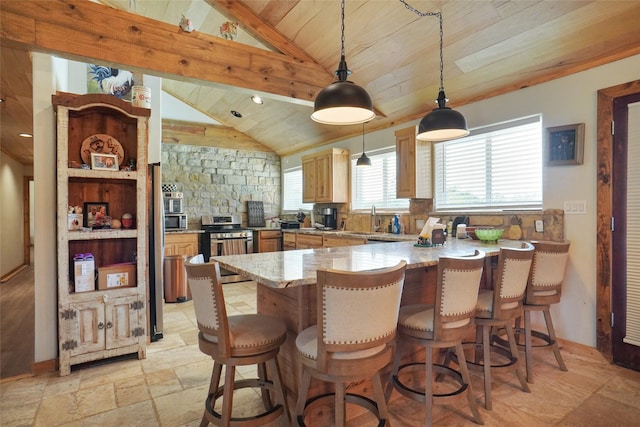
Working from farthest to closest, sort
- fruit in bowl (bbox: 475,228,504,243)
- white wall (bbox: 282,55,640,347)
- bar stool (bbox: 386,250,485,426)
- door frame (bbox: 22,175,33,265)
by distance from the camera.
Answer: door frame (bbox: 22,175,33,265), fruit in bowl (bbox: 475,228,504,243), white wall (bbox: 282,55,640,347), bar stool (bbox: 386,250,485,426)

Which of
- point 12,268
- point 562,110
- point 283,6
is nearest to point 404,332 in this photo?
point 562,110

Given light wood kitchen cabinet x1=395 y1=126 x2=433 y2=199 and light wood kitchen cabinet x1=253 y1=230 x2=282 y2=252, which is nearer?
light wood kitchen cabinet x1=395 y1=126 x2=433 y2=199

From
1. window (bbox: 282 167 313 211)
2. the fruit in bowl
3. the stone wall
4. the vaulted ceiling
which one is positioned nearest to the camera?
the vaulted ceiling

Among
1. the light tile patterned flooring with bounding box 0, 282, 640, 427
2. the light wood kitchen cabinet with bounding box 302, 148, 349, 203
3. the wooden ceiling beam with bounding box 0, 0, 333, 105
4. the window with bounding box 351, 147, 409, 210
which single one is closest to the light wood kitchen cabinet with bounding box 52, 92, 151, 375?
the light tile patterned flooring with bounding box 0, 282, 640, 427

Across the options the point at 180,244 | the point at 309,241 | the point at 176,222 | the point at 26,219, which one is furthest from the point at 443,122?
the point at 26,219

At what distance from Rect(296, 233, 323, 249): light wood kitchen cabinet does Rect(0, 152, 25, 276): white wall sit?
529 cm

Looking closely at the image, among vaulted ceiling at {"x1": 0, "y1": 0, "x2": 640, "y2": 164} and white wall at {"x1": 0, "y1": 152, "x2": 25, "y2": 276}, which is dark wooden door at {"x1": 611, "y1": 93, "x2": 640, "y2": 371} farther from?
white wall at {"x1": 0, "y1": 152, "x2": 25, "y2": 276}

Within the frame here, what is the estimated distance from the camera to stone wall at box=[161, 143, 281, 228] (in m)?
6.34

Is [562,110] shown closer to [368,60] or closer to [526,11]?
[526,11]

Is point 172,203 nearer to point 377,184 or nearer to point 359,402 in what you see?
point 377,184

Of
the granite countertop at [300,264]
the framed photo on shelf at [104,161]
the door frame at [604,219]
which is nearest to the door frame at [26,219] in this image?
the framed photo on shelf at [104,161]

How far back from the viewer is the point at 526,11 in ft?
8.75

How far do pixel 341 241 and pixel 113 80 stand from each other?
3250 millimetres

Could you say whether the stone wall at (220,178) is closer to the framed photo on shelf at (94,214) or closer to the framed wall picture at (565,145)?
the framed photo on shelf at (94,214)
